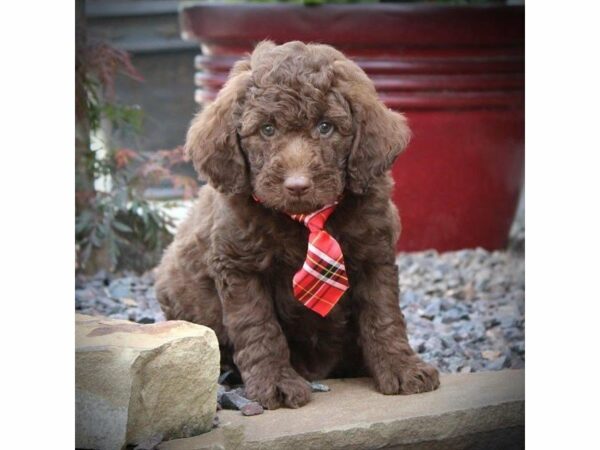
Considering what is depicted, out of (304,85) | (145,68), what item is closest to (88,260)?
(145,68)

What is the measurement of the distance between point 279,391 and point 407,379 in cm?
42

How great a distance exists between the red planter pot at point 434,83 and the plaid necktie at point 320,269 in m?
2.36

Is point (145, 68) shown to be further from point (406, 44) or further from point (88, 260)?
point (406, 44)

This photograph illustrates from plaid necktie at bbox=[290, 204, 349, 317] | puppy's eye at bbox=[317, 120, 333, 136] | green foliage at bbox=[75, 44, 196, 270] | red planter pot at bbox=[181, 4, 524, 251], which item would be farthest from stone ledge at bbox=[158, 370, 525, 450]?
red planter pot at bbox=[181, 4, 524, 251]

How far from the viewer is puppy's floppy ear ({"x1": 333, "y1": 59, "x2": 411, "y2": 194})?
10.7ft

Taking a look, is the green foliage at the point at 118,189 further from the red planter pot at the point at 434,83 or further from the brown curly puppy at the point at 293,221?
the brown curly puppy at the point at 293,221

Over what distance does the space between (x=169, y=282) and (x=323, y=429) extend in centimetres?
109

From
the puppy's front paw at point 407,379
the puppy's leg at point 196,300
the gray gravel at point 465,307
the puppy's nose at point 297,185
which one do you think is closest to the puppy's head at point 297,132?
the puppy's nose at point 297,185

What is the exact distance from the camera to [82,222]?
A: 5211 mm

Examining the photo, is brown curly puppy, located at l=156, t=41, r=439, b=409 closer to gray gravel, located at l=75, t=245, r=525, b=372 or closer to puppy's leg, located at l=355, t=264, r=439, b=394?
Answer: puppy's leg, located at l=355, t=264, r=439, b=394

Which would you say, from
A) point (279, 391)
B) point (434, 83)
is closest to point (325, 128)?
point (279, 391)

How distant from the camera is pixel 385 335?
351cm
